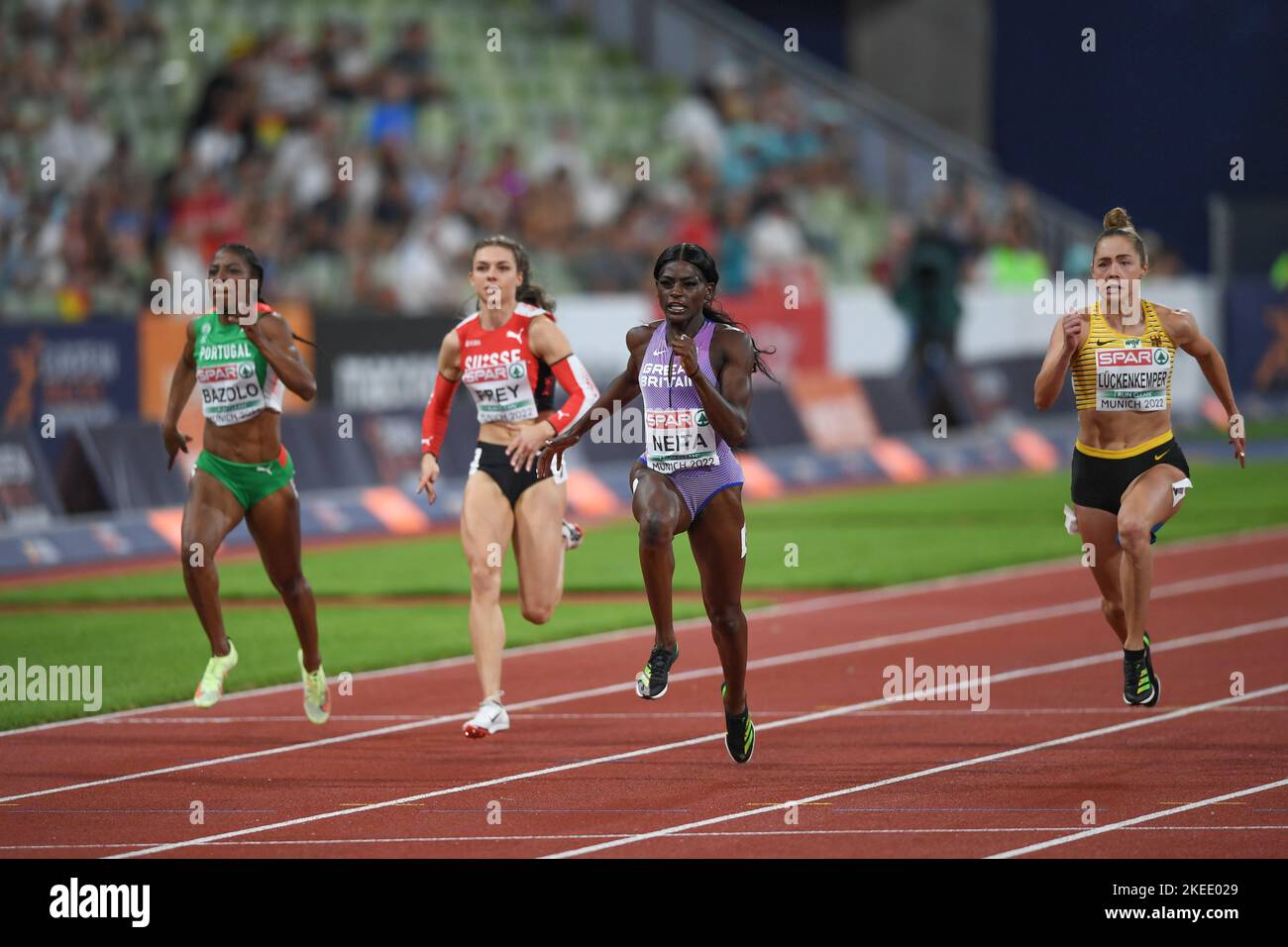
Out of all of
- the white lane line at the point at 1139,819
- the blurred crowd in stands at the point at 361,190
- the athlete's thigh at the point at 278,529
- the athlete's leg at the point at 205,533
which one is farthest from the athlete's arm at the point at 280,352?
the blurred crowd in stands at the point at 361,190

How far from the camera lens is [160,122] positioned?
89.6 ft

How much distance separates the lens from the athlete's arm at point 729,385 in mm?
9703

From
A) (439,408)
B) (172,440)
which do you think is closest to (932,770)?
(439,408)

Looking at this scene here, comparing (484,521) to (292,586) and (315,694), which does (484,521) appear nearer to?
(292,586)

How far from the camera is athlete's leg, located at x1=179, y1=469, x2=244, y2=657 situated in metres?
11.5

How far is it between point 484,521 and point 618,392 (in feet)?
4.55

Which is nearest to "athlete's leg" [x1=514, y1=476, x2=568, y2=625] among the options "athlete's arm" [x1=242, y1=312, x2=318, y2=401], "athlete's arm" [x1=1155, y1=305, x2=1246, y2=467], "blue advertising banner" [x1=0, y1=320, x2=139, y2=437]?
"athlete's arm" [x1=242, y1=312, x2=318, y2=401]

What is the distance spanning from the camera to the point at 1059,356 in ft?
36.6

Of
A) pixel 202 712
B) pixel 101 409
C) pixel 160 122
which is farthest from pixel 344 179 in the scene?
pixel 202 712

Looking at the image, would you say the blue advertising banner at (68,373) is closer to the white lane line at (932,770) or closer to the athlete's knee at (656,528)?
the white lane line at (932,770)

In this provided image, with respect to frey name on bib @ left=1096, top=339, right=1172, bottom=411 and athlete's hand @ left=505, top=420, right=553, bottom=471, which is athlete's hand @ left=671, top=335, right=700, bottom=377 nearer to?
athlete's hand @ left=505, top=420, right=553, bottom=471

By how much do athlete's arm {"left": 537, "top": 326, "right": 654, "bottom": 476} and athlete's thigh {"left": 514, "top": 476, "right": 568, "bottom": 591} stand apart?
819 mm

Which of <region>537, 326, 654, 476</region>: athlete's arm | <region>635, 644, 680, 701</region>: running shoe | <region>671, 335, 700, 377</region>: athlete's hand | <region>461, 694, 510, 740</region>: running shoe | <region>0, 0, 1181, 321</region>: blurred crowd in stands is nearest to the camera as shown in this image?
<region>671, 335, 700, 377</region>: athlete's hand

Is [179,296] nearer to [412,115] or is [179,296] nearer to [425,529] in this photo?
[425,529]
